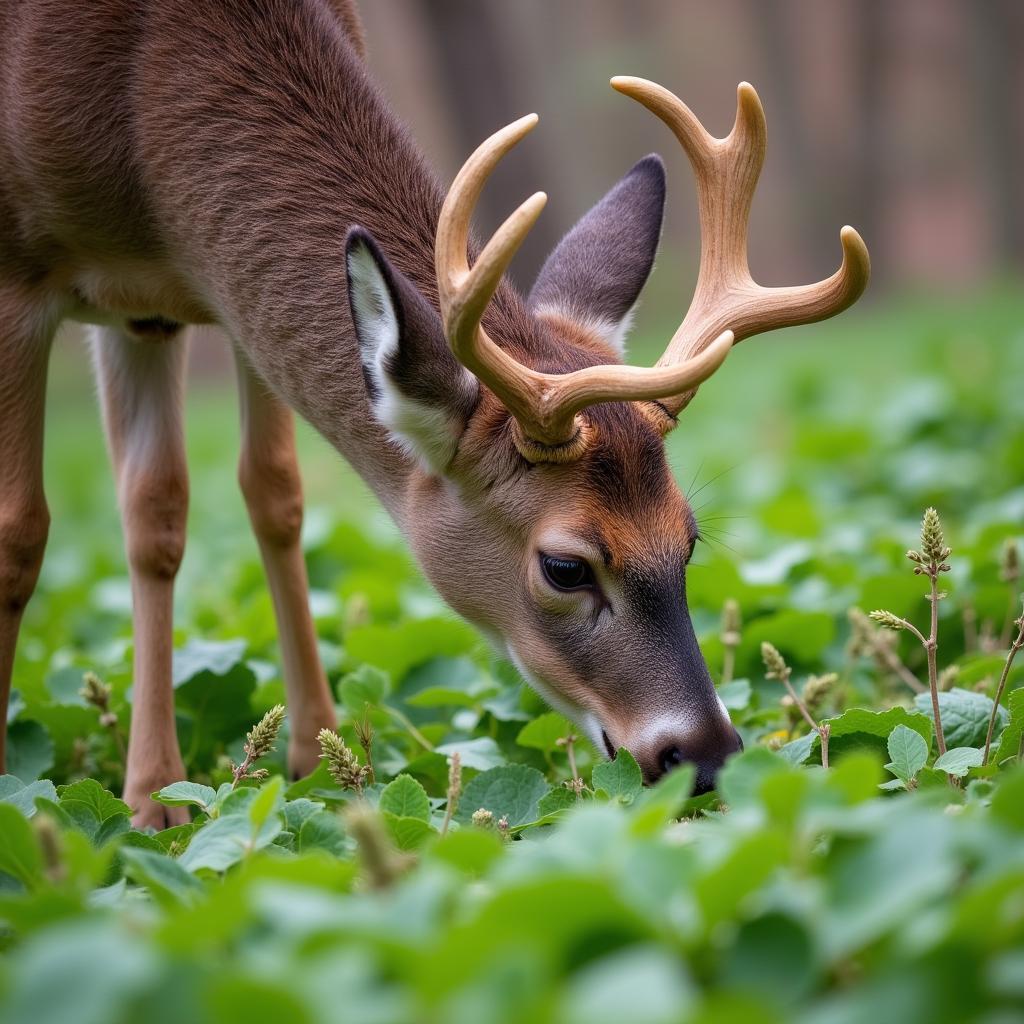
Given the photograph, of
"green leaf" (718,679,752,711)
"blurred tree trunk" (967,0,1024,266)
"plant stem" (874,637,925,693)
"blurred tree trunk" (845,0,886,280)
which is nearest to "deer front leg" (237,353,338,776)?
"green leaf" (718,679,752,711)

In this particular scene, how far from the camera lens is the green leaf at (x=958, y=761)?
9.93 ft

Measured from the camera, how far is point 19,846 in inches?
101

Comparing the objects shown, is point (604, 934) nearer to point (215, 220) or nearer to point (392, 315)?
point (392, 315)

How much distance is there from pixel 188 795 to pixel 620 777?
0.93 metres

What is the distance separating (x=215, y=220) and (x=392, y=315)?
90 cm

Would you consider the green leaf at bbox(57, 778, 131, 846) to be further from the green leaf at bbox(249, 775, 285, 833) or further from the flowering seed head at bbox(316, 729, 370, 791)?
the green leaf at bbox(249, 775, 285, 833)

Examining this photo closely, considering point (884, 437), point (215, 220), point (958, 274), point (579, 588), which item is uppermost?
point (215, 220)

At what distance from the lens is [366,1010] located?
5.47ft

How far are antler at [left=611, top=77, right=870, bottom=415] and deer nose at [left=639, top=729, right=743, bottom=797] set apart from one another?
943 mm

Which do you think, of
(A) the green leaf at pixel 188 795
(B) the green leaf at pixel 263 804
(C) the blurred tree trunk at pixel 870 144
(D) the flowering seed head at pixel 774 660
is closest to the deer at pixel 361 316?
(D) the flowering seed head at pixel 774 660

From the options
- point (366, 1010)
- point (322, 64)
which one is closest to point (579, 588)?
point (322, 64)

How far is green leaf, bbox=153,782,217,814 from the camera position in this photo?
10.1 feet

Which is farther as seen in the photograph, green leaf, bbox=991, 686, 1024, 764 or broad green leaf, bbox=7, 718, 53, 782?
broad green leaf, bbox=7, 718, 53, 782

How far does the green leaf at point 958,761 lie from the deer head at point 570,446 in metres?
0.55
